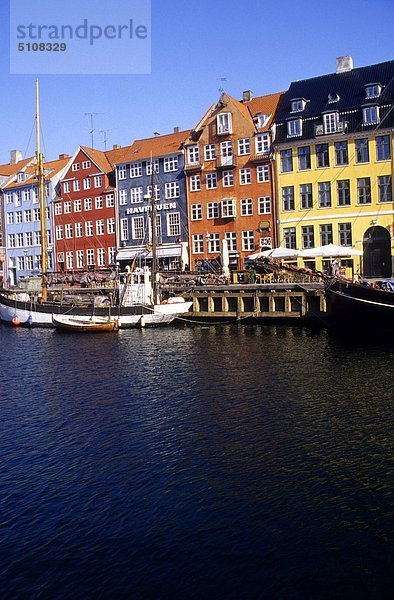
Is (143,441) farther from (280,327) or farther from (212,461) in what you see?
(280,327)

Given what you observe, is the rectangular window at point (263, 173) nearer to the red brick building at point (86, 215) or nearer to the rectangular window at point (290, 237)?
the rectangular window at point (290, 237)

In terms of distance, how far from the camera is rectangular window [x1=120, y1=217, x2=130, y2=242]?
6856 cm

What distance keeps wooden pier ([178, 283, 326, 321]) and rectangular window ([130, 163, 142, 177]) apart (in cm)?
2232

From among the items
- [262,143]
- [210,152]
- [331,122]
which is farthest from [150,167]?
[331,122]

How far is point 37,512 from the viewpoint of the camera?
13.0 meters

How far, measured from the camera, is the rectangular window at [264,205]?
5869 centimetres

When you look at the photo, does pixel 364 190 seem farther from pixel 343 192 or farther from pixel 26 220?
pixel 26 220

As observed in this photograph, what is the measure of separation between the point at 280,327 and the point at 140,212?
2889 cm

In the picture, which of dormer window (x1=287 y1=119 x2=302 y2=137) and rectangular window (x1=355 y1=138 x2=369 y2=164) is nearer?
rectangular window (x1=355 y1=138 x2=369 y2=164)

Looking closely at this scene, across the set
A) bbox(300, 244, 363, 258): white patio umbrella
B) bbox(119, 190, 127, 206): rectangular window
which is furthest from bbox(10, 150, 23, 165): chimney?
bbox(300, 244, 363, 258): white patio umbrella

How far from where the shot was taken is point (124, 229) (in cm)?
6900

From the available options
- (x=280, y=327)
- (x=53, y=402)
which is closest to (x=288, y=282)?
(x=280, y=327)

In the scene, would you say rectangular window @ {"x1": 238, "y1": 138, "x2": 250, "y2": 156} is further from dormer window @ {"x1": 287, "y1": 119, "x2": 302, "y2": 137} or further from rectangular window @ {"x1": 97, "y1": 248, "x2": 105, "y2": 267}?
rectangular window @ {"x1": 97, "y1": 248, "x2": 105, "y2": 267}

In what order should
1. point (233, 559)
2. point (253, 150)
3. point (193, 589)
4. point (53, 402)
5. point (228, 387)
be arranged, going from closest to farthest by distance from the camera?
point (193, 589), point (233, 559), point (53, 402), point (228, 387), point (253, 150)
